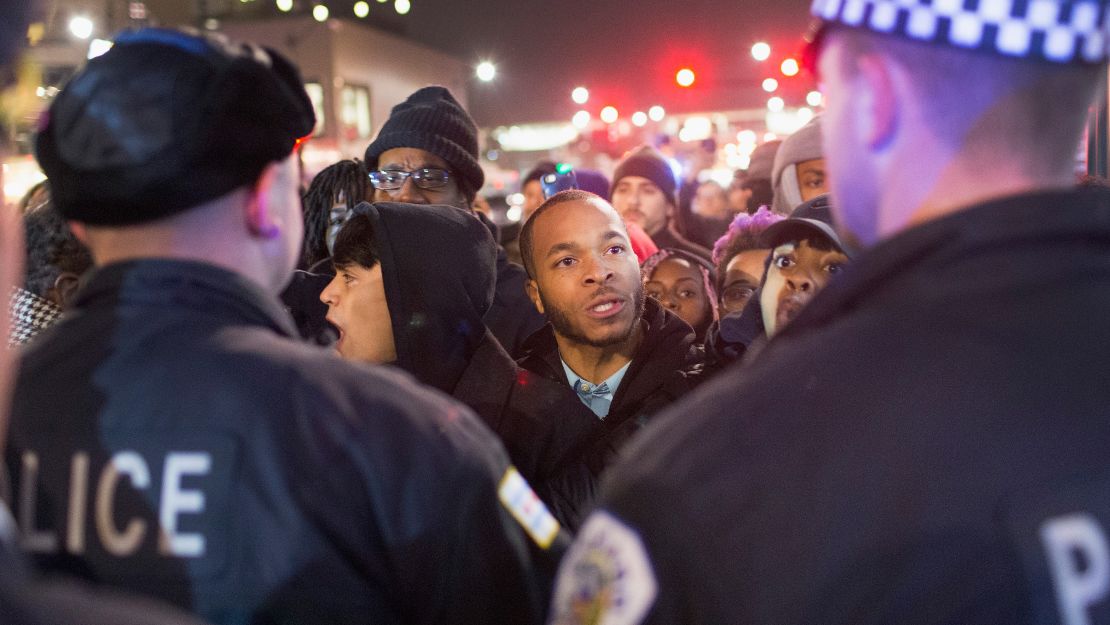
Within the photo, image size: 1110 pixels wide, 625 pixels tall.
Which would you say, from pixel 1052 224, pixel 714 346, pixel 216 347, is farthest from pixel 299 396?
pixel 714 346

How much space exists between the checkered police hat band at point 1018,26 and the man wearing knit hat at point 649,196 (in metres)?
5.65

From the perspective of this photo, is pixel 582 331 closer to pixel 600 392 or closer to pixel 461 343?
pixel 600 392

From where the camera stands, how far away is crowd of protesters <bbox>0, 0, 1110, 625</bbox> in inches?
52.3

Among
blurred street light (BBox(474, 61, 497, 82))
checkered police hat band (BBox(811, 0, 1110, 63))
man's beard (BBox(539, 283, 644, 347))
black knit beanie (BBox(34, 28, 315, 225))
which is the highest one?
checkered police hat band (BBox(811, 0, 1110, 63))

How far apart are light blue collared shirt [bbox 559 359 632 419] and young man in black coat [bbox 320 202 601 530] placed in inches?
13.5

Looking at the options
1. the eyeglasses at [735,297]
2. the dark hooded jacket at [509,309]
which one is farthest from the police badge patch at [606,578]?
the eyeglasses at [735,297]

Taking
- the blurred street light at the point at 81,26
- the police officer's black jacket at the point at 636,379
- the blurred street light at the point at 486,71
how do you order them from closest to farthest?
1. the police officer's black jacket at the point at 636,379
2. the blurred street light at the point at 81,26
3. the blurred street light at the point at 486,71

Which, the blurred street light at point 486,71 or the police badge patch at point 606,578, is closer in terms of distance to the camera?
the police badge patch at point 606,578

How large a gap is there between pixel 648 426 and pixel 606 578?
1.02 feet

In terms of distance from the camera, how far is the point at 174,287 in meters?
1.77

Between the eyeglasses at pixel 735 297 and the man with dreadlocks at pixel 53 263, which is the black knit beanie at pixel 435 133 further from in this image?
the man with dreadlocks at pixel 53 263

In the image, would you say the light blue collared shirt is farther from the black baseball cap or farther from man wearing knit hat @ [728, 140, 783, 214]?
man wearing knit hat @ [728, 140, 783, 214]

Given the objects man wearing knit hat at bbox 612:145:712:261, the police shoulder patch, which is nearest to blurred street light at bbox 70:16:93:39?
man wearing knit hat at bbox 612:145:712:261

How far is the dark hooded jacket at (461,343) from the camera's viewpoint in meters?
3.41
